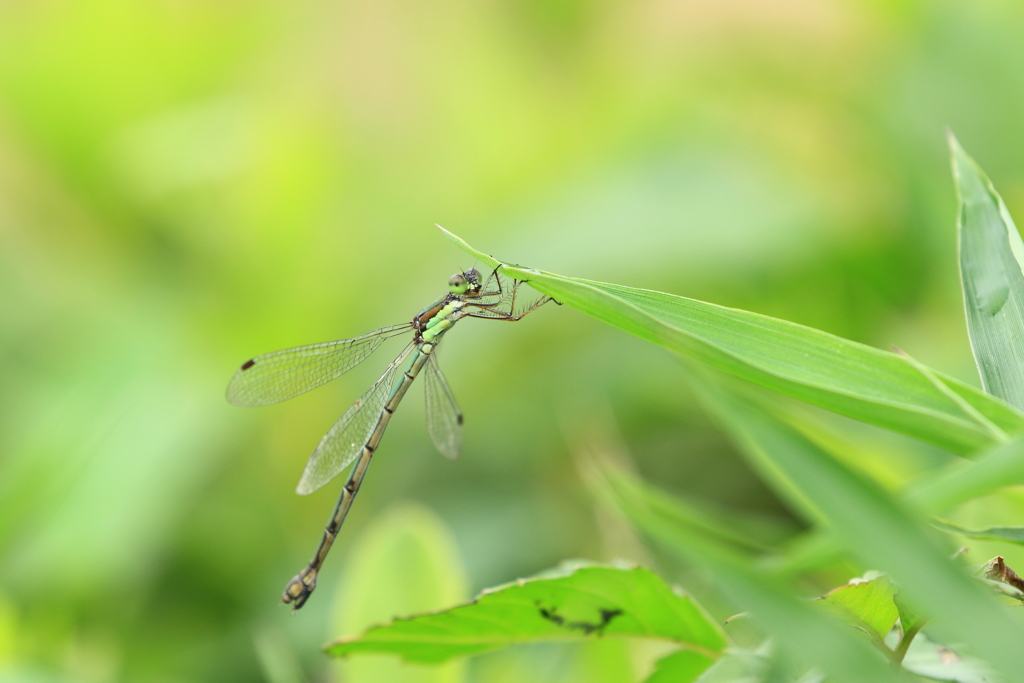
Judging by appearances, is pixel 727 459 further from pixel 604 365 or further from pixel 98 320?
pixel 98 320

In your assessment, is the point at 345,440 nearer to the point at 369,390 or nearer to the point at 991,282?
the point at 369,390

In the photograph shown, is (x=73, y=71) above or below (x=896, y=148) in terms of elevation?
above

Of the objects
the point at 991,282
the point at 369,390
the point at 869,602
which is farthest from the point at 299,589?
the point at 991,282

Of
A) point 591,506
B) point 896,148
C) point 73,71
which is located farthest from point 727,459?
point 73,71

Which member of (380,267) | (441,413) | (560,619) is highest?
(380,267)

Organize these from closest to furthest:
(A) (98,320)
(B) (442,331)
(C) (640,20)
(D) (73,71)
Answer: (B) (442,331) < (A) (98,320) < (D) (73,71) < (C) (640,20)

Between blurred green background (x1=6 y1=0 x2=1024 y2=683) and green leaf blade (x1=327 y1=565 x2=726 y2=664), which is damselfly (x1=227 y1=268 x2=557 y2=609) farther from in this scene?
green leaf blade (x1=327 y1=565 x2=726 y2=664)

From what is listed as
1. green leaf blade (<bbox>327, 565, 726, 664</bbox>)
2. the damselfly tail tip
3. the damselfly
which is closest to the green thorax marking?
the damselfly
